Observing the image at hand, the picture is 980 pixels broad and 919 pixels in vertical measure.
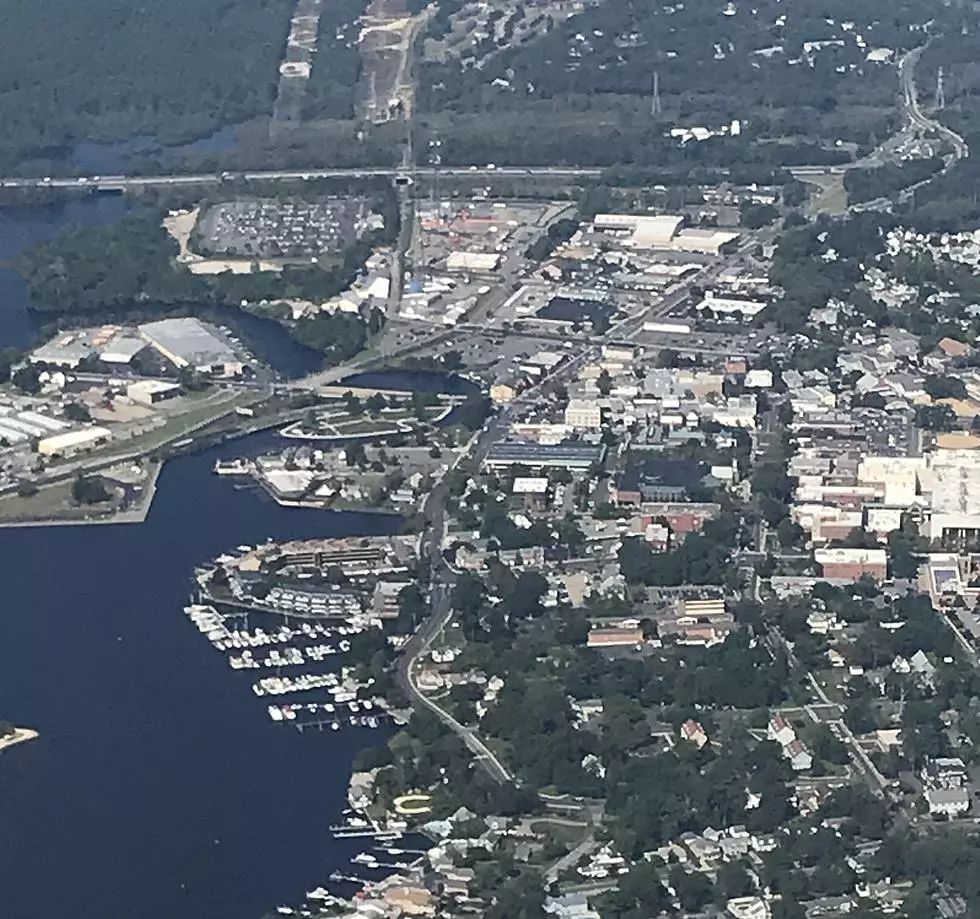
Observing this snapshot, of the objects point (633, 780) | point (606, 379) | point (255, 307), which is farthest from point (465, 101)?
point (633, 780)

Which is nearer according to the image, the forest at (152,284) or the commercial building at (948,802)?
the commercial building at (948,802)

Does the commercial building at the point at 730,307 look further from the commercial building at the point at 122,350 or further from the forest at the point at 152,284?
the commercial building at the point at 122,350

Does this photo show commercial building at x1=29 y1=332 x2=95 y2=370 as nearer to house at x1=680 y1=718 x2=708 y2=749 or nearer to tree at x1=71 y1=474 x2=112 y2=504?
tree at x1=71 y1=474 x2=112 y2=504

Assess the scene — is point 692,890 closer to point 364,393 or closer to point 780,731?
point 780,731

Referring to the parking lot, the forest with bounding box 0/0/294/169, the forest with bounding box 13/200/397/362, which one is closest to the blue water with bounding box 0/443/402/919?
the forest with bounding box 13/200/397/362

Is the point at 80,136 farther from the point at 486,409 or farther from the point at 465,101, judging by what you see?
the point at 486,409

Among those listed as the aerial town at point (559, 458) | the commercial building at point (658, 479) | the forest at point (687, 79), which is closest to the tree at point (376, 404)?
the aerial town at point (559, 458)

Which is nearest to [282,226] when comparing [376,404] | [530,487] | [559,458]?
[376,404]
